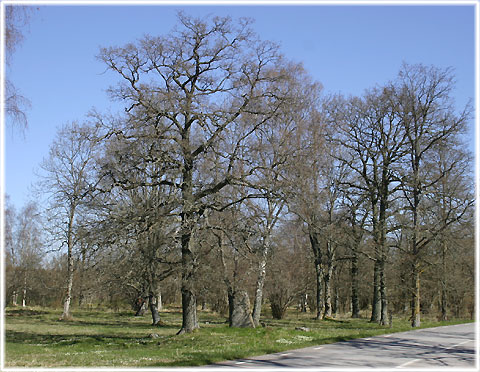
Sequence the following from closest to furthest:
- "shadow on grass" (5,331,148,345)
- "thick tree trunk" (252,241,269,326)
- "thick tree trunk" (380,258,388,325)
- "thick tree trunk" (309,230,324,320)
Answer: "shadow on grass" (5,331,148,345)
"thick tree trunk" (252,241,269,326)
"thick tree trunk" (380,258,388,325)
"thick tree trunk" (309,230,324,320)

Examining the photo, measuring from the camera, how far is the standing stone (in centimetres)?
2388

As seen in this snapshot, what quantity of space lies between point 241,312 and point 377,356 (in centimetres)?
1031

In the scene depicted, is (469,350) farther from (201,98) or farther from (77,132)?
(77,132)

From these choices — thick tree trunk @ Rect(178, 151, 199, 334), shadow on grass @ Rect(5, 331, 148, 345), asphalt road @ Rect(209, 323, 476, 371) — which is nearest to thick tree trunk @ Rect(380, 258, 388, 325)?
asphalt road @ Rect(209, 323, 476, 371)

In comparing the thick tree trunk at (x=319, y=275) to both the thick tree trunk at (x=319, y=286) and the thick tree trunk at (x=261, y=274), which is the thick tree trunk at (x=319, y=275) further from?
the thick tree trunk at (x=261, y=274)

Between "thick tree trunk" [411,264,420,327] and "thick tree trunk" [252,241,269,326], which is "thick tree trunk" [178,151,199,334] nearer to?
"thick tree trunk" [252,241,269,326]

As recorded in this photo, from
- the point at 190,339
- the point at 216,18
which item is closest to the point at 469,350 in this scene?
the point at 190,339

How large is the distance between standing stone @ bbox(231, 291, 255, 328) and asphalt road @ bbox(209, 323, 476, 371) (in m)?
6.09

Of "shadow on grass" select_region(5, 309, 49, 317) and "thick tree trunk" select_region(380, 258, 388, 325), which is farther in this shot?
"shadow on grass" select_region(5, 309, 49, 317)

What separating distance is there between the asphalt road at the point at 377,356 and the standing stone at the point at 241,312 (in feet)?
20.0

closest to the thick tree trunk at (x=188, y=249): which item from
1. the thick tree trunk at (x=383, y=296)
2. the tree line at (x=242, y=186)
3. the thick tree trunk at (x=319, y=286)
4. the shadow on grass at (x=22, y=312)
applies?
the tree line at (x=242, y=186)

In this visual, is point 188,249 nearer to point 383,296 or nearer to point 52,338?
point 52,338

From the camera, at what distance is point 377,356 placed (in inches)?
577

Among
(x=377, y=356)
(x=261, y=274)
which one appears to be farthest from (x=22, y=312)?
(x=377, y=356)
